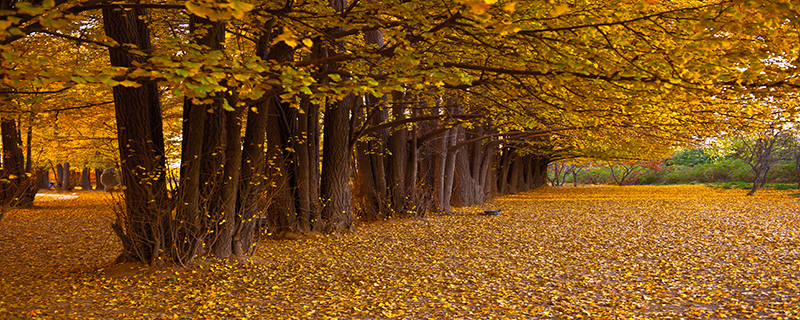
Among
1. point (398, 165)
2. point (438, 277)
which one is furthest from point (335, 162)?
point (438, 277)

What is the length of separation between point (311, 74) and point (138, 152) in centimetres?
271

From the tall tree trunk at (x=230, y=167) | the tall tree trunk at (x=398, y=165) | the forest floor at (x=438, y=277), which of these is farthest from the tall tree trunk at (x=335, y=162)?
the tall tree trunk at (x=230, y=167)

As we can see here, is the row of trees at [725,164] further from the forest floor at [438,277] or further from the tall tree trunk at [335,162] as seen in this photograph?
the tall tree trunk at [335,162]

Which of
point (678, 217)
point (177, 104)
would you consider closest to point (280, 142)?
point (177, 104)

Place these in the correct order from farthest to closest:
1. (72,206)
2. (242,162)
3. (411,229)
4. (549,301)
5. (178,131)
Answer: (72,206) → (178,131) → (411,229) → (242,162) → (549,301)

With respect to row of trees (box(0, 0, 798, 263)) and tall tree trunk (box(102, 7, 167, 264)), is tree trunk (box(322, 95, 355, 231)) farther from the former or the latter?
tall tree trunk (box(102, 7, 167, 264))

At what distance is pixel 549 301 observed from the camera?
19.4 ft

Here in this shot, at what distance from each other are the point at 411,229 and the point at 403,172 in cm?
197

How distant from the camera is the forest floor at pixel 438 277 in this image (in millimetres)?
5543

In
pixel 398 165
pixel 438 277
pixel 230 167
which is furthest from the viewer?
pixel 398 165

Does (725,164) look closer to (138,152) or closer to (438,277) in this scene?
(438,277)

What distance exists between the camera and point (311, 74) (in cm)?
835

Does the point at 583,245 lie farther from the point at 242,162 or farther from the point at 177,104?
the point at 177,104

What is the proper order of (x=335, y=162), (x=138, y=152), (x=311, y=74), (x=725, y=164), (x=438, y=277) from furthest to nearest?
(x=725, y=164) → (x=335, y=162) → (x=311, y=74) → (x=438, y=277) → (x=138, y=152)
